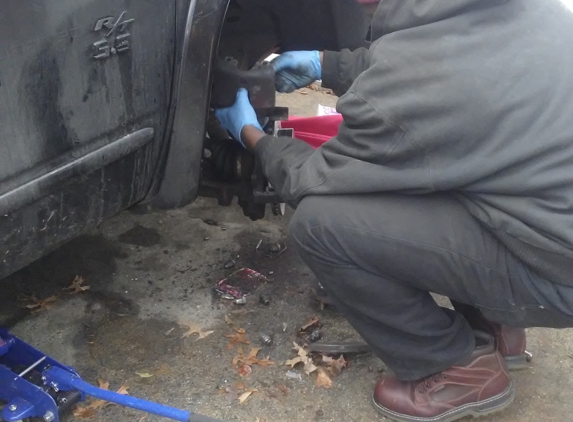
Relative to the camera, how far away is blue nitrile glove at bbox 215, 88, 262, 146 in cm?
220

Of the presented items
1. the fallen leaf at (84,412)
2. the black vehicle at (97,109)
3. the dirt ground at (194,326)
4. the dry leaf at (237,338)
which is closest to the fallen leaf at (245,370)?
the dirt ground at (194,326)

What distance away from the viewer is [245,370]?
2.20m

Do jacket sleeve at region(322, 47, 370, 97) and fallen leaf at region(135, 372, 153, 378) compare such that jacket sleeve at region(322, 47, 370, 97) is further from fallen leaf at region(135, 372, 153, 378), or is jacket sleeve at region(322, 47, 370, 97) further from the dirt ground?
fallen leaf at region(135, 372, 153, 378)

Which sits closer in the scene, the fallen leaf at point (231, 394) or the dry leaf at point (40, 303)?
the fallen leaf at point (231, 394)

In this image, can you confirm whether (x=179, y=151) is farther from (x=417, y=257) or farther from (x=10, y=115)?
(x=417, y=257)

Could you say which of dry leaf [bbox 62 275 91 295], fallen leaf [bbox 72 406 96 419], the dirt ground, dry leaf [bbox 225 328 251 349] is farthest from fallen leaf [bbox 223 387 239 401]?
dry leaf [bbox 62 275 91 295]

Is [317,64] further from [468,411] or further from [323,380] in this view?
[468,411]

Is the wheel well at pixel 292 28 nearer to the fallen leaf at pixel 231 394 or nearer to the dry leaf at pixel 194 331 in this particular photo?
the dry leaf at pixel 194 331

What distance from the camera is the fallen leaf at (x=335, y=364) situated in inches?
87.5

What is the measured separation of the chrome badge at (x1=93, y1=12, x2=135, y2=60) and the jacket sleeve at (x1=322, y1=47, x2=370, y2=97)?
928 mm

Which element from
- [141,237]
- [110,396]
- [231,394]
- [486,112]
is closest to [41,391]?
[110,396]

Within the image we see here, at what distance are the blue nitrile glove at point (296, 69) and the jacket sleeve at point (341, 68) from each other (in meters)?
0.04

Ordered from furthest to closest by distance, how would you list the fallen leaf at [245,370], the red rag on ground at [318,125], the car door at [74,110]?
the red rag on ground at [318,125] < the fallen leaf at [245,370] < the car door at [74,110]

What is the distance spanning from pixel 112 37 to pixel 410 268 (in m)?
1.06
